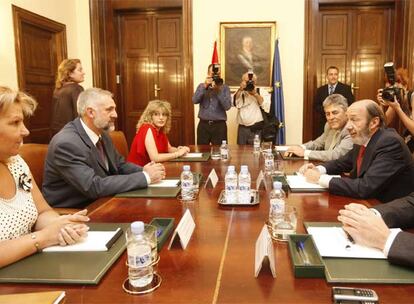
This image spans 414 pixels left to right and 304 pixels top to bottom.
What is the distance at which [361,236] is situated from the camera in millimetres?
1294

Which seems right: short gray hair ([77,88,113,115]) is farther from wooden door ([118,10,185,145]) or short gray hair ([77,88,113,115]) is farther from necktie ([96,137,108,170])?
wooden door ([118,10,185,145])

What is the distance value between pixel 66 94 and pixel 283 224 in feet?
10.7

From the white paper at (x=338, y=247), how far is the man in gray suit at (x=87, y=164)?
112cm

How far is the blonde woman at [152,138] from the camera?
3.27m

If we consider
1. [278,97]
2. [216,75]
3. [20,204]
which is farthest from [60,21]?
[20,204]

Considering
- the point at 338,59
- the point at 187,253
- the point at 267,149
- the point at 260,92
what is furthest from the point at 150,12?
the point at 187,253

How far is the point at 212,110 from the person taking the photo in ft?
16.9

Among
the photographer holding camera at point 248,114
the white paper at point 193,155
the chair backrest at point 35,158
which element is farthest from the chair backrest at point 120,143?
the photographer holding camera at point 248,114

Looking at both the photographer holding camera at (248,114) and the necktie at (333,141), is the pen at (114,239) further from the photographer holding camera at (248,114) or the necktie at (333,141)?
the photographer holding camera at (248,114)

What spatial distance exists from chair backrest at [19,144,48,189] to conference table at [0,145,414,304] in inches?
33.8

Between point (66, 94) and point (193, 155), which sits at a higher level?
point (66, 94)

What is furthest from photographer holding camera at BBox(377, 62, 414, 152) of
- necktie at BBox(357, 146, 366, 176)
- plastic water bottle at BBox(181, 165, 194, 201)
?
plastic water bottle at BBox(181, 165, 194, 201)

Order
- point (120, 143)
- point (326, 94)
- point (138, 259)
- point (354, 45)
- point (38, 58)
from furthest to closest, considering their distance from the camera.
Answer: point (354, 45), point (326, 94), point (38, 58), point (120, 143), point (138, 259)

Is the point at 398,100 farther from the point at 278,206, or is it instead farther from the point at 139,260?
the point at 139,260
